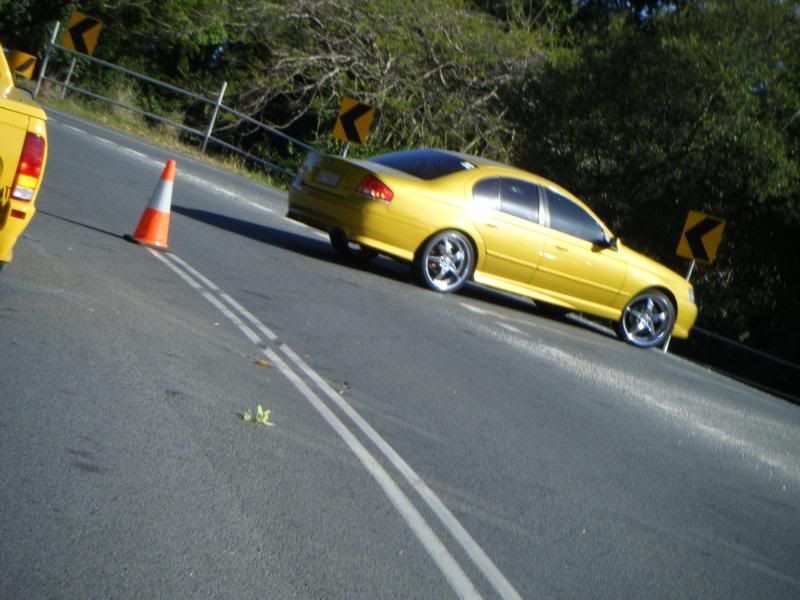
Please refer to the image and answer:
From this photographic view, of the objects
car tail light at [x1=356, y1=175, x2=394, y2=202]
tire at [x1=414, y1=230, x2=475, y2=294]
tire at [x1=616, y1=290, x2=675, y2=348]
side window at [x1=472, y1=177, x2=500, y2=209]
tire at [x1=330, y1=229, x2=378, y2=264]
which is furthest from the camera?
tire at [x1=616, y1=290, x2=675, y2=348]

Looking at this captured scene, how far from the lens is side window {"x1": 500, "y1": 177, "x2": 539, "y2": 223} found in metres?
13.7

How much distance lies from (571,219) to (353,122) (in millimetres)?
10347

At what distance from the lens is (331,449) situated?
673 centimetres

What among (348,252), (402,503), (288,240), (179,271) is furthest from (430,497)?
(288,240)

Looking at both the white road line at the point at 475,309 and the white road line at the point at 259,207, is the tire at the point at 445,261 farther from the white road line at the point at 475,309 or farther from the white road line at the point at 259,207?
the white road line at the point at 259,207

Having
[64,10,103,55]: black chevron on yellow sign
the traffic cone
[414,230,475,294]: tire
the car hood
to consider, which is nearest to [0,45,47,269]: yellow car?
the traffic cone

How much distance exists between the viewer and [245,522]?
5.32m

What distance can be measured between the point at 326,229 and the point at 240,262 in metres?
1.50

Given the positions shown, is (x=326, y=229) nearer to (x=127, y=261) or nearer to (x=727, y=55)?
Answer: (x=127, y=261)

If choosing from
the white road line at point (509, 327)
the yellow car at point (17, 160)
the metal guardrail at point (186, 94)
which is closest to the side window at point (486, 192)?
the white road line at point (509, 327)

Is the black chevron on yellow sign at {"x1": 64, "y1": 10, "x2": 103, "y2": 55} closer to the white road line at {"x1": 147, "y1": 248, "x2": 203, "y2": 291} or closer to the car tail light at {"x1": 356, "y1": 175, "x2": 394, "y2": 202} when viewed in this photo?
the car tail light at {"x1": 356, "y1": 175, "x2": 394, "y2": 202}

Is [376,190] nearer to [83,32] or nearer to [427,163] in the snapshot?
[427,163]

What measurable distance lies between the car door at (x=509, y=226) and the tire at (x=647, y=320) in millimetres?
1842

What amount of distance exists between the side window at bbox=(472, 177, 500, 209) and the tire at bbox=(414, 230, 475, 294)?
449 millimetres
